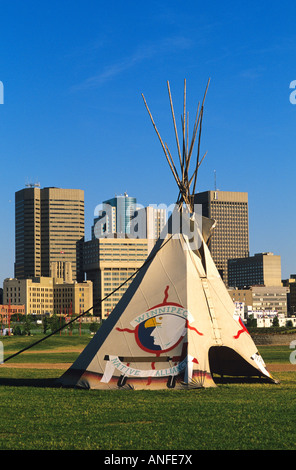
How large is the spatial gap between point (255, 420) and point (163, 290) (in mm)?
8431

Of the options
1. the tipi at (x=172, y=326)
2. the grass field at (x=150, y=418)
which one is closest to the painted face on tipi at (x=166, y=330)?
the tipi at (x=172, y=326)

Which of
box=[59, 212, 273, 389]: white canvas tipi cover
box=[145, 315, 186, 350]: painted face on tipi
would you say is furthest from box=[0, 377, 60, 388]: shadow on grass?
box=[145, 315, 186, 350]: painted face on tipi

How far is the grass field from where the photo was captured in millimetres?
16031

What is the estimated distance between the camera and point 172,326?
25734 millimetres

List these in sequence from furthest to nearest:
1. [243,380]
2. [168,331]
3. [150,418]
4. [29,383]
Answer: [29,383] → [243,380] → [168,331] → [150,418]

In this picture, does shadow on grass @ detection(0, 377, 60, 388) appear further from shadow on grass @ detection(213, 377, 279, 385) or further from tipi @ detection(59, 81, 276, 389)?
shadow on grass @ detection(213, 377, 279, 385)

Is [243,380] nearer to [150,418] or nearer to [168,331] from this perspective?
[168,331]

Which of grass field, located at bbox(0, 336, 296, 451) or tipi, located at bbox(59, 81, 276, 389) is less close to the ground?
tipi, located at bbox(59, 81, 276, 389)

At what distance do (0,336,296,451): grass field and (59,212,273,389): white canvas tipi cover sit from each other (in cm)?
83

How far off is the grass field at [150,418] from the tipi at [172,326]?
2.82 feet

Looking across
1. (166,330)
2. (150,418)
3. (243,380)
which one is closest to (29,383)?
(166,330)

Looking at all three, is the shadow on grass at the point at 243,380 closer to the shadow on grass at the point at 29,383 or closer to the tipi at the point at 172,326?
the tipi at the point at 172,326

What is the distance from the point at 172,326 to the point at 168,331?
24cm

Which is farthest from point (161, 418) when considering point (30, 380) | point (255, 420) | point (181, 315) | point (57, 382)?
point (30, 380)
